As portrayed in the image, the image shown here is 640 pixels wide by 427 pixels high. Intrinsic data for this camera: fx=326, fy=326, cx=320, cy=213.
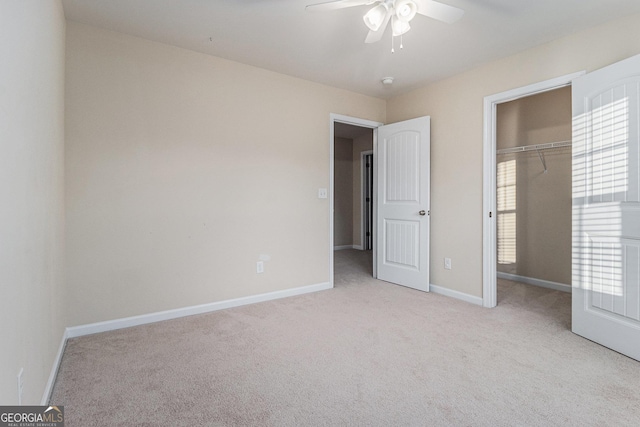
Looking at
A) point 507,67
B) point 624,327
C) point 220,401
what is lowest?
point 220,401

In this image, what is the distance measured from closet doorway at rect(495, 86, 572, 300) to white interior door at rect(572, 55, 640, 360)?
1467 mm

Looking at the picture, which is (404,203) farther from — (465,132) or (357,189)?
(357,189)

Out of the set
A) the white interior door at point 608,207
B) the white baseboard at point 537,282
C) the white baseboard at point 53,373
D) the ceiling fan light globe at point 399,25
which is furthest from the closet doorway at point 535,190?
the white baseboard at point 53,373

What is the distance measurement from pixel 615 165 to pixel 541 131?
1.90 meters

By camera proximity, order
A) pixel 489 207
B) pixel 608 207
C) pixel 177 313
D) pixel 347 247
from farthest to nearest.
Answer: pixel 347 247, pixel 489 207, pixel 177 313, pixel 608 207

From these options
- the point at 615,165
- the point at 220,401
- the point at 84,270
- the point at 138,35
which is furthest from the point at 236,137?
the point at 615,165

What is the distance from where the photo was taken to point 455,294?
11.5ft

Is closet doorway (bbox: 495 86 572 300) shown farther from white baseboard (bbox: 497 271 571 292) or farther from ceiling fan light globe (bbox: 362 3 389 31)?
ceiling fan light globe (bbox: 362 3 389 31)

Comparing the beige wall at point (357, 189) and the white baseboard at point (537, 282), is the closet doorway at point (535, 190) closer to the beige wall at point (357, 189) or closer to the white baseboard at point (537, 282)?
the white baseboard at point (537, 282)

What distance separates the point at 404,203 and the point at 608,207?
6.37ft

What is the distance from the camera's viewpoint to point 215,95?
306 centimetres

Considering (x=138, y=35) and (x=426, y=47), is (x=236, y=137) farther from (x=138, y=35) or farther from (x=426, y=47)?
(x=426, y=47)

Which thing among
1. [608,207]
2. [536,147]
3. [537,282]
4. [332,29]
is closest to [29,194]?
[332,29]

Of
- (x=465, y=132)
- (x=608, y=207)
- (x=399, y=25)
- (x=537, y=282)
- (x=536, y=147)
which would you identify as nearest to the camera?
(x=399, y=25)
